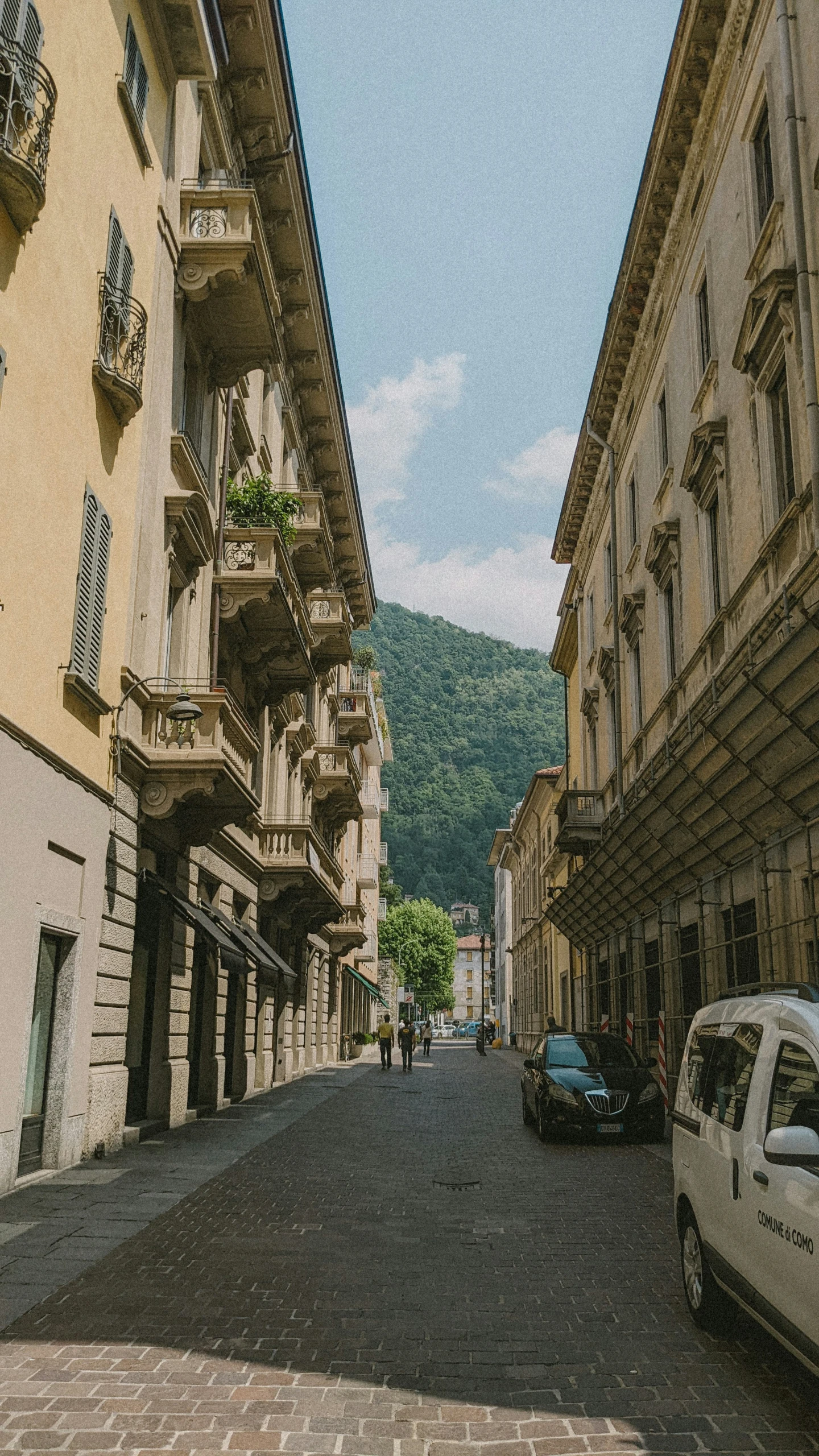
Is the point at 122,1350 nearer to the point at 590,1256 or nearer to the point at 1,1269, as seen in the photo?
the point at 1,1269

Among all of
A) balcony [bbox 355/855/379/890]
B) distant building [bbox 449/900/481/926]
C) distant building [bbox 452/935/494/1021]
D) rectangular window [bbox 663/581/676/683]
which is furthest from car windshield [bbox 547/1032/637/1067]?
distant building [bbox 452/935/494/1021]

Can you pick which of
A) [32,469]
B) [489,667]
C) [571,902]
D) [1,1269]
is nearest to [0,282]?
[32,469]

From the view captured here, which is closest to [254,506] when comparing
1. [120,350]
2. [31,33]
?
[120,350]

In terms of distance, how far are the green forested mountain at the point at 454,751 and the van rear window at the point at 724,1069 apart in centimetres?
11893

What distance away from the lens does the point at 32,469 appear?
34.6ft

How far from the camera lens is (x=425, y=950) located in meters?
106

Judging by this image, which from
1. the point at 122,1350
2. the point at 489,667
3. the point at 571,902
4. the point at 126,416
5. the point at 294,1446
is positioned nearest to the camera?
the point at 294,1446

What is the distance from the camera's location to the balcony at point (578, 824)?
28.6 metres

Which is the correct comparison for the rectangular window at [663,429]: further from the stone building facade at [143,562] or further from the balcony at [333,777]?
the balcony at [333,777]

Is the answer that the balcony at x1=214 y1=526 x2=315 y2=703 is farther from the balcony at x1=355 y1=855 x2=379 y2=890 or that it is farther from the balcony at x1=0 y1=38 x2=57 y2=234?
the balcony at x1=355 y1=855 x2=379 y2=890

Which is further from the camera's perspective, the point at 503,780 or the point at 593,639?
the point at 503,780

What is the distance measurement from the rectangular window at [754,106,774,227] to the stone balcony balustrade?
50.3 ft

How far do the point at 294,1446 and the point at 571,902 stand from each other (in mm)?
27011

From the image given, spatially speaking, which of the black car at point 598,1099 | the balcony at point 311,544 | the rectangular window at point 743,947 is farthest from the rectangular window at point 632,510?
the black car at point 598,1099
